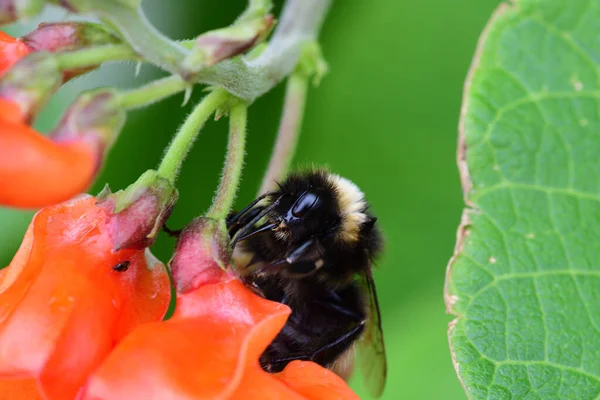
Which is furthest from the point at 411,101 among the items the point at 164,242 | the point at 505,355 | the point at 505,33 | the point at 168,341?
the point at 168,341

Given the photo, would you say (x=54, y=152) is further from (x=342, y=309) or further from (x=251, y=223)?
(x=342, y=309)

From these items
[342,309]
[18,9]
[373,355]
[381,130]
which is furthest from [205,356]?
[381,130]

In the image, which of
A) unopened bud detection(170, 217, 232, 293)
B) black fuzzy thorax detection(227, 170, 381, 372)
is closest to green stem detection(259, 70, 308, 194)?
Answer: black fuzzy thorax detection(227, 170, 381, 372)

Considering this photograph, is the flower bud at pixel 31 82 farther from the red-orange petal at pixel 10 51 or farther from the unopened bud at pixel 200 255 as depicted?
the unopened bud at pixel 200 255

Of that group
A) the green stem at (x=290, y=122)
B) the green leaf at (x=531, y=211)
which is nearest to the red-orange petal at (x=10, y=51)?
the green leaf at (x=531, y=211)

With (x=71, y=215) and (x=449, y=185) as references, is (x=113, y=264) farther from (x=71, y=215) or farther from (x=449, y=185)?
(x=449, y=185)

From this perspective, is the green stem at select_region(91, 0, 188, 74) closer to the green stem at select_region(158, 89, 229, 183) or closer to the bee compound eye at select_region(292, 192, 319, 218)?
the green stem at select_region(158, 89, 229, 183)
